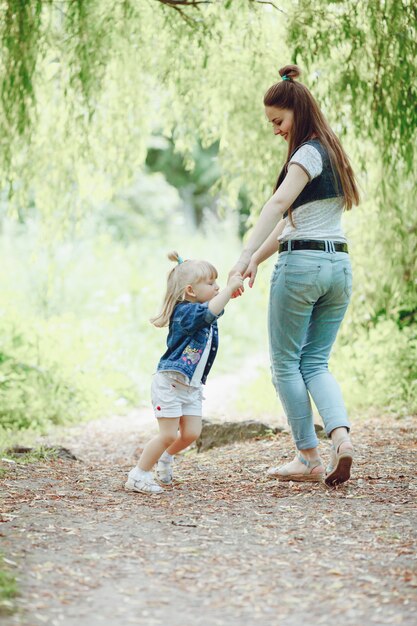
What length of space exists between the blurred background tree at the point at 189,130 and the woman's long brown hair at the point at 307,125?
1302mm

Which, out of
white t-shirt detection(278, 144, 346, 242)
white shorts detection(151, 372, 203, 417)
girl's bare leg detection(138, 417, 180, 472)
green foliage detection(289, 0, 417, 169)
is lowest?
girl's bare leg detection(138, 417, 180, 472)

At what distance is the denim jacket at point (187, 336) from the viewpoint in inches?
157

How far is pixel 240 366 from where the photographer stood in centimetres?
1176

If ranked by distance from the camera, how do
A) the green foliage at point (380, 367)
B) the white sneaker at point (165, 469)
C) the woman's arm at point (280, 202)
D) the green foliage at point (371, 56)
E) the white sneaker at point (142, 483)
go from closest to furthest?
the woman's arm at point (280, 202) < the white sneaker at point (142, 483) < the white sneaker at point (165, 469) < the green foliage at point (371, 56) < the green foliage at point (380, 367)

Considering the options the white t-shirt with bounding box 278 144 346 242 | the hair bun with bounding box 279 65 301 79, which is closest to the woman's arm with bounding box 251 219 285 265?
the white t-shirt with bounding box 278 144 346 242

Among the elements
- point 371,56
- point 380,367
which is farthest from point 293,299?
point 380,367

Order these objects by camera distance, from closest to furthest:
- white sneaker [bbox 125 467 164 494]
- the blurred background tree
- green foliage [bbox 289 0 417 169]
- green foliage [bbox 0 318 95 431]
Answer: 1. white sneaker [bbox 125 467 164 494]
2. green foliage [bbox 289 0 417 169]
3. the blurred background tree
4. green foliage [bbox 0 318 95 431]

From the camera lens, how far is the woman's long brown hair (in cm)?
400

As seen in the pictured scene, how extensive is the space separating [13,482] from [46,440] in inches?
93.7

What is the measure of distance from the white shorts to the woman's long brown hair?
959 mm

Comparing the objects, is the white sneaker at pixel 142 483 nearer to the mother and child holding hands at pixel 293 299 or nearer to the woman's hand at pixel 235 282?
the mother and child holding hands at pixel 293 299

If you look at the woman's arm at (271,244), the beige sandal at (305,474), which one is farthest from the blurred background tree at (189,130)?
the beige sandal at (305,474)

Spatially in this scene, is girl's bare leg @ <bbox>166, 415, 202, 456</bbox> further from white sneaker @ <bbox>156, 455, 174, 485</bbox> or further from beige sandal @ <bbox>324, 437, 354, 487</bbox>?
beige sandal @ <bbox>324, 437, 354, 487</bbox>

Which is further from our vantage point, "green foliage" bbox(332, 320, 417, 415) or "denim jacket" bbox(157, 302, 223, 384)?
"green foliage" bbox(332, 320, 417, 415)
